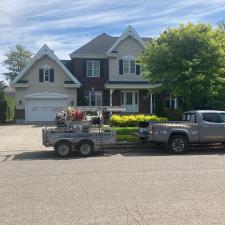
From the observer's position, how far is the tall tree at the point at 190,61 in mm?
23234

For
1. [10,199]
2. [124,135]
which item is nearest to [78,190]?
[10,199]

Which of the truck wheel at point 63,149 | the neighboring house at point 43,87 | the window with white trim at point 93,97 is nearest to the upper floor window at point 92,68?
the window with white trim at point 93,97

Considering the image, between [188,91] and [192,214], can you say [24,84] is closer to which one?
[188,91]

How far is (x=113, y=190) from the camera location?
376 inches

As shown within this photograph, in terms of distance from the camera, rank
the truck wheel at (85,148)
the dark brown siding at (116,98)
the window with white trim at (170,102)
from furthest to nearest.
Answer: the window with white trim at (170,102) → the dark brown siding at (116,98) → the truck wheel at (85,148)

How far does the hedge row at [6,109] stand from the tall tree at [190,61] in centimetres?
1714

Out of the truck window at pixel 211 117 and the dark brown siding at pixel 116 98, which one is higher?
the dark brown siding at pixel 116 98

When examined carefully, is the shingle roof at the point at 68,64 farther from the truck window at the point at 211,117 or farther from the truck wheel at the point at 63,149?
the truck wheel at the point at 63,149

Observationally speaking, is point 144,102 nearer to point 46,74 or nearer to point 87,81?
point 87,81

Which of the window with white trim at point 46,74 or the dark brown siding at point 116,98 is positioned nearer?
the window with white trim at point 46,74

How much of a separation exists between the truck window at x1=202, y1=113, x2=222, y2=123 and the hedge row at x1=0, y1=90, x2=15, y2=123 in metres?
23.5

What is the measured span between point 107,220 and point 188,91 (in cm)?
1706

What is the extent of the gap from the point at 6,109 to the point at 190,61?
1979 cm

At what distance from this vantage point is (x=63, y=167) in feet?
44.4
